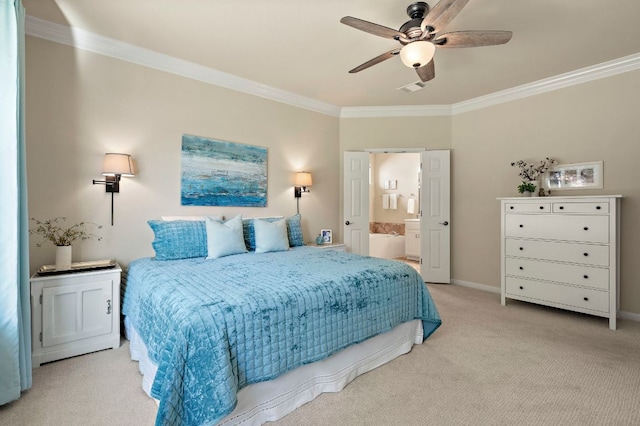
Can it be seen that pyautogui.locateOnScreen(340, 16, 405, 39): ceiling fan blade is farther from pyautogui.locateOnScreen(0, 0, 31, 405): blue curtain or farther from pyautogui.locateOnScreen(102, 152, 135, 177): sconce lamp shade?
pyautogui.locateOnScreen(102, 152, 135, 177): sconce lamp shade

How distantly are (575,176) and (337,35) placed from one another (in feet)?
10.4

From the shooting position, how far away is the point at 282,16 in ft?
8.25

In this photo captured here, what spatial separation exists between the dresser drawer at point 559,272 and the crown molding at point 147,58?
3.45 meters

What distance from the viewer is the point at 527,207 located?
352 cm

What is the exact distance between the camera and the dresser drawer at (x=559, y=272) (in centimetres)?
304

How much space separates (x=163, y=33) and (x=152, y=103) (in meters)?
0.70

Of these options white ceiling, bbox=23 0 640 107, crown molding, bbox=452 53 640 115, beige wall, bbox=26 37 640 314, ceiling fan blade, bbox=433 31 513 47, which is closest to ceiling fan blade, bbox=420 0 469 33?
ceiling fan blade, bbox=433 31 513 47

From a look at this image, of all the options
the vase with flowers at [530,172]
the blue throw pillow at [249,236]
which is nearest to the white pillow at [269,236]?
the blue throw pillow at [249,236]

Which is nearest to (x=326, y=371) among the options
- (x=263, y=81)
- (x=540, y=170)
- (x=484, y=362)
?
(x=484, y=362)

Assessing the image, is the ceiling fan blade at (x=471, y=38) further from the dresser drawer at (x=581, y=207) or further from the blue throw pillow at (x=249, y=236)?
the blue throw pillow at (x=249, y=236)

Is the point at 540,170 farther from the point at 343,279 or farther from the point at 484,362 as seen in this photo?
the point at 343,279

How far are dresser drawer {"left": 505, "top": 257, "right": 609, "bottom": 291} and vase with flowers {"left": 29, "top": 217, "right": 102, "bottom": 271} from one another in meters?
4.40

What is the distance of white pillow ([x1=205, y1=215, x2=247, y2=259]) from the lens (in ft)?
9.54

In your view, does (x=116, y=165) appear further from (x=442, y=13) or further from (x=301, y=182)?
(x=442, y=13)
